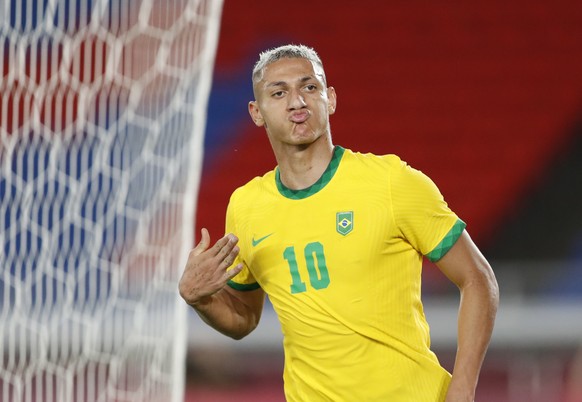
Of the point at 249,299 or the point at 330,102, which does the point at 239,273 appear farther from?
the point at 330,102

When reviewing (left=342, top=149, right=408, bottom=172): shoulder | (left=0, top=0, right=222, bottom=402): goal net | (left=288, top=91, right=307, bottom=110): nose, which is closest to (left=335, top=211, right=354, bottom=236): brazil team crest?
(left=342, top=149, right=408, bottom=172): shoulder

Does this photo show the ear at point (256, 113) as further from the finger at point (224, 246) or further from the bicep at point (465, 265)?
the bicep at point (465, 265)

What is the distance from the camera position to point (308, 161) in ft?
6.39

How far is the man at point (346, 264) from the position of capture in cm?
182

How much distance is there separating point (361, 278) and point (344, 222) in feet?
0.36

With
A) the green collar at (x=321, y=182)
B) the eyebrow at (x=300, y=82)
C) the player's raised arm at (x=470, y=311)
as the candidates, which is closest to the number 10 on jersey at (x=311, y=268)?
the green collar at (x=321, y=182)

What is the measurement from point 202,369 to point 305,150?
3.61 meters

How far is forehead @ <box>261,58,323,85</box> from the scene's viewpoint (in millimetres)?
1963

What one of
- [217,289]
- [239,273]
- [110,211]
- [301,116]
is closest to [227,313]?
[239,273]

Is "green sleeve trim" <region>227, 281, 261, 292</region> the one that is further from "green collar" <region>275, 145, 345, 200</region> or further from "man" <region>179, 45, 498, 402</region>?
"green collar" <region>275, 145, 345, 200</region>

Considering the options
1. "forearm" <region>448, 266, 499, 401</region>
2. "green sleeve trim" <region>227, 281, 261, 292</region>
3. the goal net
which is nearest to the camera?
"forearm" <region>448, 266, 499, 401</region>

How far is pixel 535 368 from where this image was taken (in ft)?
17.7

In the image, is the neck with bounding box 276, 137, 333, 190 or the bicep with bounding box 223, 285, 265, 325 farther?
the bicep with bounding box 223, 285, 265, 325

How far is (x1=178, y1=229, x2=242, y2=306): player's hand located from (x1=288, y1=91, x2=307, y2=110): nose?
11.4 inches
